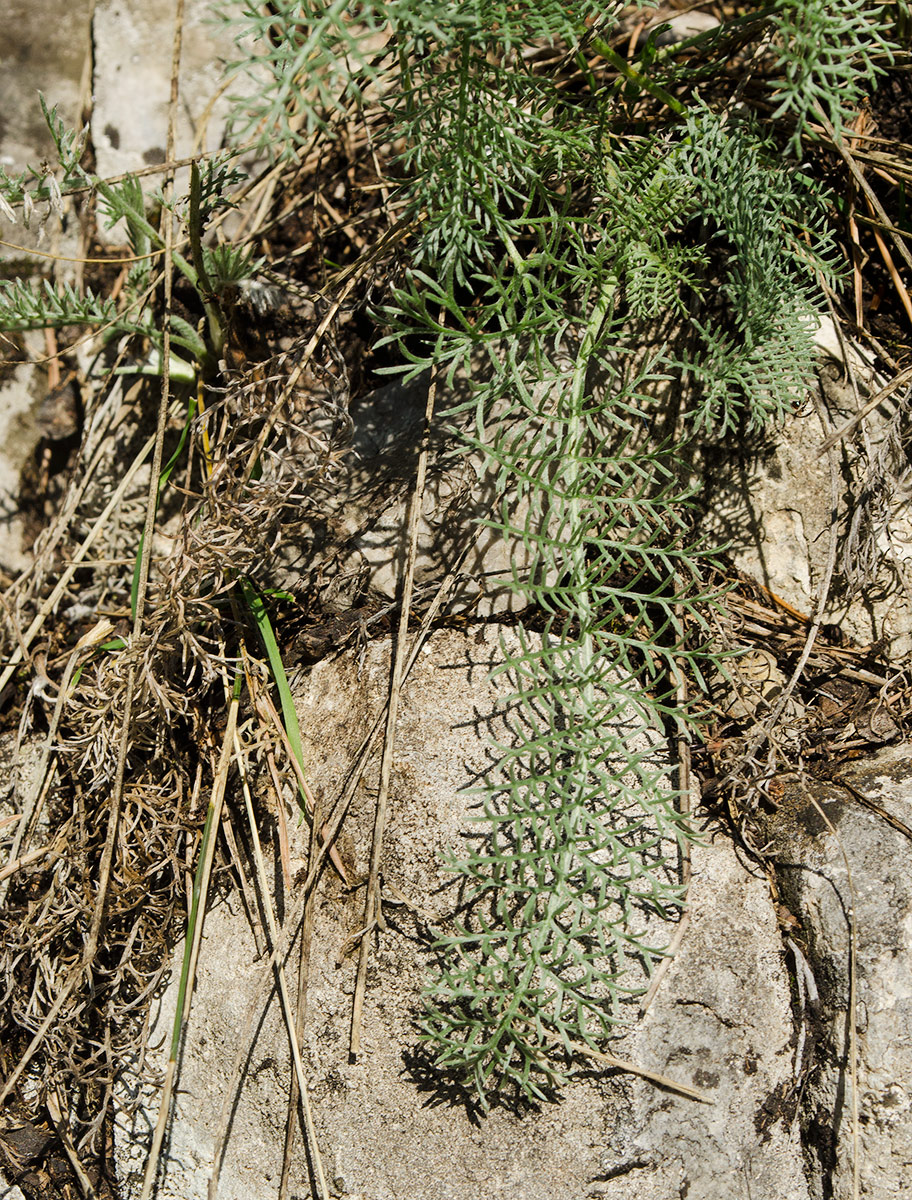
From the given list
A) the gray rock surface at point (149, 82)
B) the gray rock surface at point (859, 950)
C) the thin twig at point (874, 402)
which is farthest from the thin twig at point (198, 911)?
the gray rock surface at point (149, 82)

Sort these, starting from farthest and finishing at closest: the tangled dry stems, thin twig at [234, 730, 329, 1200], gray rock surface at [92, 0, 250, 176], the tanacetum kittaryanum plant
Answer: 1. gray rock surface at [92, 0, 250, 176]
2. the tangled dry stems
3. thin twig at [234, 730, 329, 1200]
4. the tanacetum kittaryanum plant

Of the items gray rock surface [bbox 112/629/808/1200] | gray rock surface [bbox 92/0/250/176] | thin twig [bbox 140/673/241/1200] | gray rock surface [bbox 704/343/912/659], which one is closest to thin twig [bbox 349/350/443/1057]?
gray rock surface [bbox 112/629/808/1200]

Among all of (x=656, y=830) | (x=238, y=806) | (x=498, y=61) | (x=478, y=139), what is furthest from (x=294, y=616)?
(x=498, y=61)

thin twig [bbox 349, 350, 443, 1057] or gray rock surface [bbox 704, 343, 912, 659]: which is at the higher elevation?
gray rock surface [bbox 704, 343, 912, 659]

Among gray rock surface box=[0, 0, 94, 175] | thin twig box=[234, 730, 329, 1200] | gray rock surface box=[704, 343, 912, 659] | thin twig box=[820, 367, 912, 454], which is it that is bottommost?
thin twig box=[234, 730, 329, 1200]

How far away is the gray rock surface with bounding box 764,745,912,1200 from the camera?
1.65m

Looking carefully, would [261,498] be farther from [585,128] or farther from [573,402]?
[585,128]

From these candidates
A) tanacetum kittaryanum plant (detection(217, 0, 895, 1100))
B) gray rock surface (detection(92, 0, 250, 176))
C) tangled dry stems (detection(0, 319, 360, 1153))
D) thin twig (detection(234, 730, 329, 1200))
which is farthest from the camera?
gray rock surface (detection(92, 0, 250, 176))

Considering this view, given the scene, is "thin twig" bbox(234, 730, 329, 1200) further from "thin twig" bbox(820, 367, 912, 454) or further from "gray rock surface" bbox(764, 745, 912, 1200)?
"thin twig" bbox(820, 367, 912, 454)

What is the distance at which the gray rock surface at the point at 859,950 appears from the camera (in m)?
1.65

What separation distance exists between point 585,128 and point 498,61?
1.68 ft

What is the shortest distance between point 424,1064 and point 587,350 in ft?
4.97

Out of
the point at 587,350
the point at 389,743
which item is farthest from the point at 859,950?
the point at 587,350

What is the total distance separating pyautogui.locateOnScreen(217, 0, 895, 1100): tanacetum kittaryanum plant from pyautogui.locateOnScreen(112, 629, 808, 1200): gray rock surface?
0.09 meters
